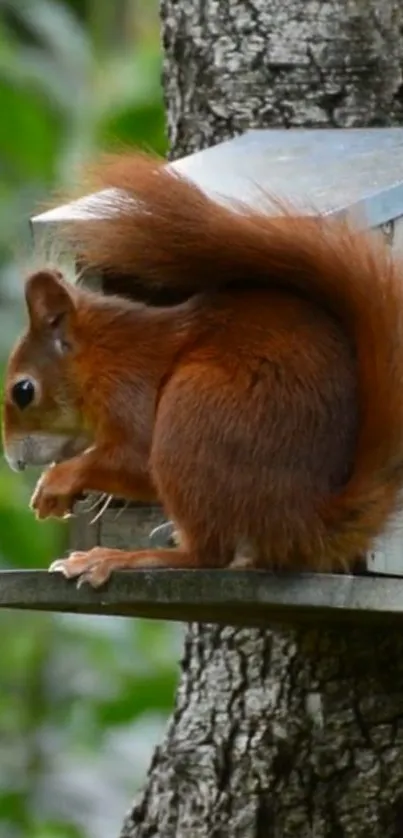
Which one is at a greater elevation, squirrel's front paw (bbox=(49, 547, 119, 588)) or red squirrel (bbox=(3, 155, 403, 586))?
red squirrel (bbox=(3, 155, 403, 586))

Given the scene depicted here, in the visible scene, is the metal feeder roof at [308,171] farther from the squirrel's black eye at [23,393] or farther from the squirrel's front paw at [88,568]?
the squirrel's front paw at [88,568]

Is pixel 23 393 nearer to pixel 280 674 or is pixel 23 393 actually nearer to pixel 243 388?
pixel 243 388

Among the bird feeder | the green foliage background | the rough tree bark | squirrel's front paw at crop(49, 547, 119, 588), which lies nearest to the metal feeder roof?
the bird feeder

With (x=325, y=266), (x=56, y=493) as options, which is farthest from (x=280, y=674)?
(x=325, y=266)

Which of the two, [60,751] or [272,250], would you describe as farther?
[60,751]

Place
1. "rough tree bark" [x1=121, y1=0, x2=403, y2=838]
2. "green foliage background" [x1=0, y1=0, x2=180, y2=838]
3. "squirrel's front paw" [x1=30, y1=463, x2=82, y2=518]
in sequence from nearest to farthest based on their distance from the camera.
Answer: "squirrel's front paw" [x1=30, y1=463, x2=82, y2=518] → "rough tree bark" [x1=121, y1=0, x2=403, y2=838] → "green foliage background" [x1=0, y1=0, x2=180, y2=838]

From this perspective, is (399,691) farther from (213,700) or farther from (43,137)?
(43,137)

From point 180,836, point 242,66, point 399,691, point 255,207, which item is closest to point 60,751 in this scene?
point 180,836

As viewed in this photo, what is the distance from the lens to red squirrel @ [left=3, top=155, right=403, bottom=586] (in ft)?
6.97

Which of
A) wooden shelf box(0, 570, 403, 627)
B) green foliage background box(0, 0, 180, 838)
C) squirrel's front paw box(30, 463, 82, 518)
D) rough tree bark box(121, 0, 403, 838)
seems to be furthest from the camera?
green foliage background box(0, 0, 180, 838)

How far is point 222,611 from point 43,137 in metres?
1.41

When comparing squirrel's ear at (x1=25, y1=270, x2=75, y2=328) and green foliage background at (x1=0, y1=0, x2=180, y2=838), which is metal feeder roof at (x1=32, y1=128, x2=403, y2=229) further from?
green foliage background at (x1=0, y1=0, x2=180, y2=838)

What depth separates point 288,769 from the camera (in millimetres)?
2676

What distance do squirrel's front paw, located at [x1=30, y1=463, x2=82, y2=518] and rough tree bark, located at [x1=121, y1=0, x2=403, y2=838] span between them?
528mm
